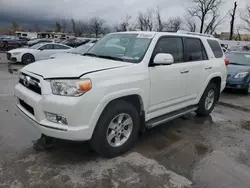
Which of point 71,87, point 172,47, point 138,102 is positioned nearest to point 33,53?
point 172,47

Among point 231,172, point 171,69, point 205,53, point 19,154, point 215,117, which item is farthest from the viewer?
point 215,117

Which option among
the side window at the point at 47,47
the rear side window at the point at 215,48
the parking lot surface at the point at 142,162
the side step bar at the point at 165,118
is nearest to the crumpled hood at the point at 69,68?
the side step bar at the point at 165,118

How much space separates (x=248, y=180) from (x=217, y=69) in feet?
9.49

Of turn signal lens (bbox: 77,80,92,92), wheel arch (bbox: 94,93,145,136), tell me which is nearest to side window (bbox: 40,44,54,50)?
wheel arch (bbox: 94,93,145,136)

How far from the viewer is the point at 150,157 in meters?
3.55

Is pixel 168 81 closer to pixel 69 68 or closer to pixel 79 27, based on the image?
pixel 69 68

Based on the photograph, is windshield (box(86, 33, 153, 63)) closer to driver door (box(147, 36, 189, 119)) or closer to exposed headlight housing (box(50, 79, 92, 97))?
driver door (box(147, 36, 189, 119))

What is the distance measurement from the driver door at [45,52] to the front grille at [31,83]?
40.8 ft

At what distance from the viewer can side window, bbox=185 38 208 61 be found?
15.1ft

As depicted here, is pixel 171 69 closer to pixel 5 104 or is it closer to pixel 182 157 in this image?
pixel 182 157

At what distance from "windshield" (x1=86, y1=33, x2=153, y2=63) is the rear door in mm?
1065

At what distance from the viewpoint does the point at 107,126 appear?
10.4 ft

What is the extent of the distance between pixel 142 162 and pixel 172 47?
7.10 ft

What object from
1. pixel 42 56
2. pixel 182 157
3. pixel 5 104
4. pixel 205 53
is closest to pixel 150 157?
pixel 182 157
